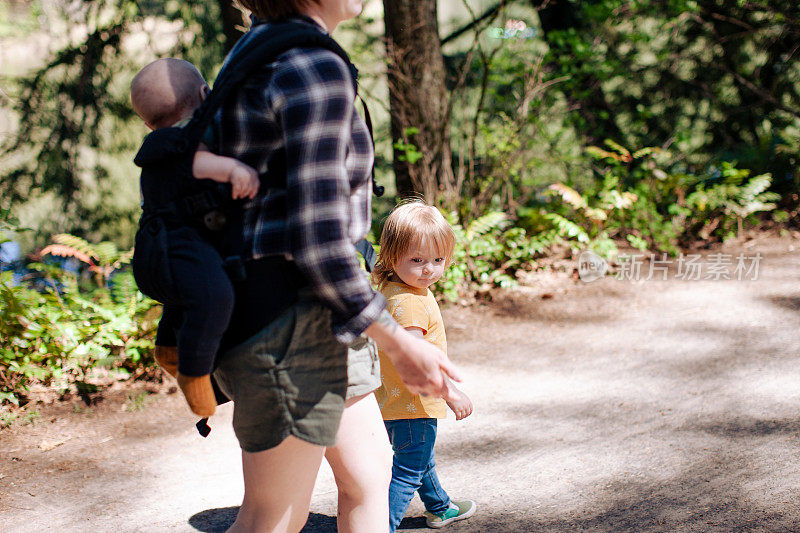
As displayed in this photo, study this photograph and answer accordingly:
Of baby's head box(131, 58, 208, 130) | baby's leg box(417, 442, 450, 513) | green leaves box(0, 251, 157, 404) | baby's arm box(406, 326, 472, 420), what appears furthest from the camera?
green leaves box(0, 251, 157, 404)

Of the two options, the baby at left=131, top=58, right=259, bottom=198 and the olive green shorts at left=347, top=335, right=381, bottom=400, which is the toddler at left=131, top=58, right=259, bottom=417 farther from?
the olive green shorts at left=347, top=335, right=381, bottom=400

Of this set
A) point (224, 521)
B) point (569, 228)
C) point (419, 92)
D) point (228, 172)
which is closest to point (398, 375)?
point (224, 521)

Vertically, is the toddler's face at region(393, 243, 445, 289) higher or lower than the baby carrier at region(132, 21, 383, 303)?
lower

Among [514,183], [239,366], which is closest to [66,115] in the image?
[514,183]

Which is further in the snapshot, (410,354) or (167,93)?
(167,93)

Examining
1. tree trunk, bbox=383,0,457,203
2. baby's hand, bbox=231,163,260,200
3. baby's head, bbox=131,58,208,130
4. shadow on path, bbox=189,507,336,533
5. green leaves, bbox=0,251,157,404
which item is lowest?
shadow on path, bbox=189,507,336,533

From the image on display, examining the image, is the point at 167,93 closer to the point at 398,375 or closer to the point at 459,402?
the point at 459,402

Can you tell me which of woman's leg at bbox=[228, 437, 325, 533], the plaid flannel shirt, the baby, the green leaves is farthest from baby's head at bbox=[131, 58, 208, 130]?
the green leaves

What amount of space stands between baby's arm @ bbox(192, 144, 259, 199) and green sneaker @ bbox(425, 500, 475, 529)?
1.97 metres

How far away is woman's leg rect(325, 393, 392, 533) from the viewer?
5.74ft

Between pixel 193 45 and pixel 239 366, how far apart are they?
21.8ft

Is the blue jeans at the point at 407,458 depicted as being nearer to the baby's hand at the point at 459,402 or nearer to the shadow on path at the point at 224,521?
the baby's hand at the point at 459,402

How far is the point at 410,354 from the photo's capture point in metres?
1.47

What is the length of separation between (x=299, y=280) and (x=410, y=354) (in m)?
0.29
